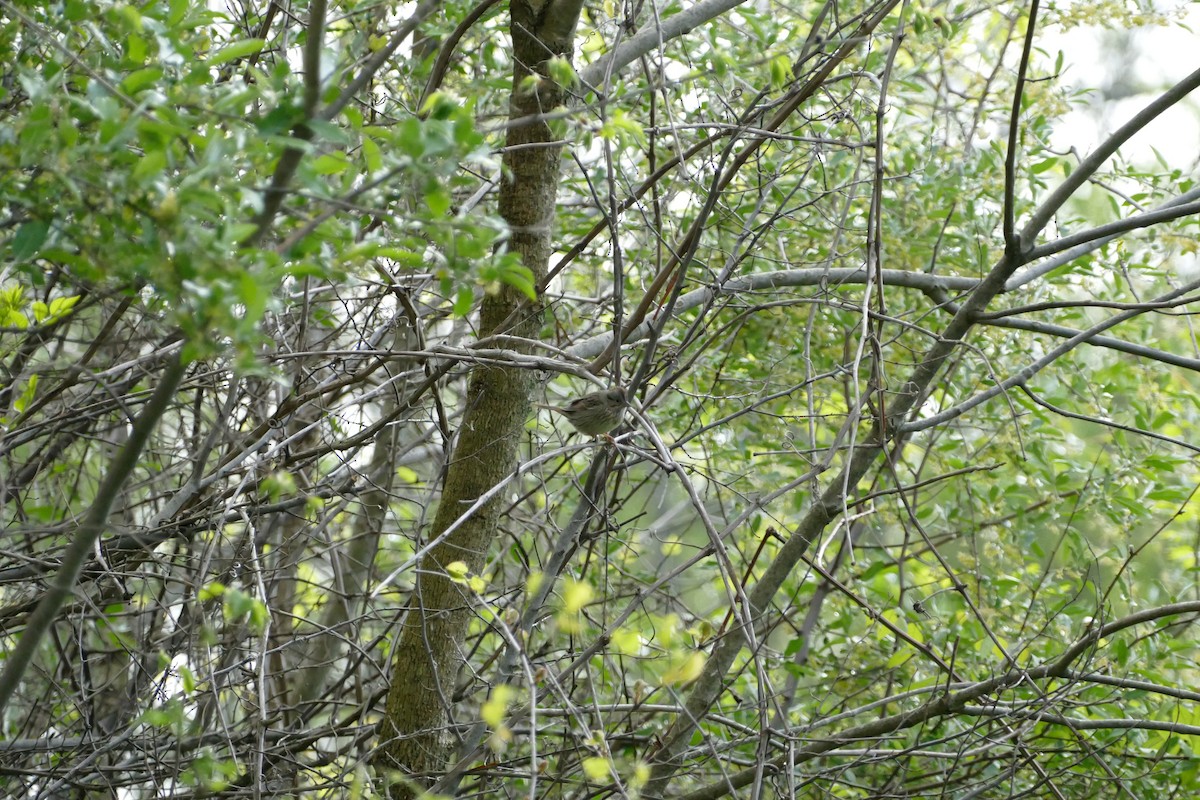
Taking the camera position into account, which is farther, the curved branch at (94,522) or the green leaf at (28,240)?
the curved branch at (94,522)

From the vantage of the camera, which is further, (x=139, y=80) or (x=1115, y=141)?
(x=1115, y=141)

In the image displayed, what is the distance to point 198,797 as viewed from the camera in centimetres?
252

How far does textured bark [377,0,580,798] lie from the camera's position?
3193 mm

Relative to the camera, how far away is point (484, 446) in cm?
326

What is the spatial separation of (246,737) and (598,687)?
1.65 metres

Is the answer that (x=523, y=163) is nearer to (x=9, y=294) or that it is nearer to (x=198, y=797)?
(x=9, y=294)

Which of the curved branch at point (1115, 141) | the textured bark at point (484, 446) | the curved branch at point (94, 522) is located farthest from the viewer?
the textured bark at point (484, 446)

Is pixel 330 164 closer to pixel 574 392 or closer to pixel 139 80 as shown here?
pixel 139 80

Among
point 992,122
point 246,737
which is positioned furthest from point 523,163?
point 992,122

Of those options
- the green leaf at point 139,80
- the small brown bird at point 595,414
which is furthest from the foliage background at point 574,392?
the small brown bird at point 595,414

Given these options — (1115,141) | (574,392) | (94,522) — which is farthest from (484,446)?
(1115,141)

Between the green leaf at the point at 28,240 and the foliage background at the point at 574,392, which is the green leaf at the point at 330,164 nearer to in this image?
the foliage background at the point at 574,392

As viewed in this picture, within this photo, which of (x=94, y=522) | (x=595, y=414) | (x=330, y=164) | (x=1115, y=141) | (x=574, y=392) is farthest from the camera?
(x=574, y=392)

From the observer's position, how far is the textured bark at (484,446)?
10.5 feet
